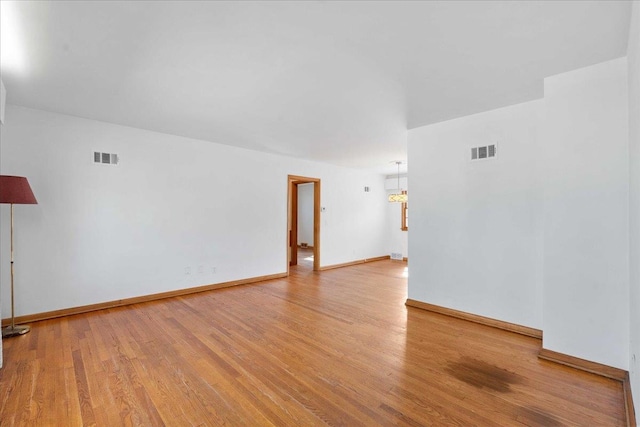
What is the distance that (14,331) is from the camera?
9.89 feet

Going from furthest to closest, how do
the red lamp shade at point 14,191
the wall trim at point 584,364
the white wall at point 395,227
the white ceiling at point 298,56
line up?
the white wall at point 395,227 → the red lamp shade at point 14,191 → the wall trim at point 584,364 → the white ceiling at point 298,56

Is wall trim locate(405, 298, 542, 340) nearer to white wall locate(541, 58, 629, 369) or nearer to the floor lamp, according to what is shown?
white wall locate(541, 58, 629, 369)

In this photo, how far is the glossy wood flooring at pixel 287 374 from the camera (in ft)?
5.98

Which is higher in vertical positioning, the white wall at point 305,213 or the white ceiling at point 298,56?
the white ceiling at point 298,56

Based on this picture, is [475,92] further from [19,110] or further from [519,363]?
[19,110]

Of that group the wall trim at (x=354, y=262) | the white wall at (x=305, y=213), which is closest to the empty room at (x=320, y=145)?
the wall trim at (x=354, y=262)

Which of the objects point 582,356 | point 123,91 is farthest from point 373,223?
point 123,91

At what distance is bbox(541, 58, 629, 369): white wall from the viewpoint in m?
2.27

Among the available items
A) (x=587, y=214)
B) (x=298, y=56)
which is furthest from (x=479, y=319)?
(x=298, y=56)

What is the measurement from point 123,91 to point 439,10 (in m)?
2.95

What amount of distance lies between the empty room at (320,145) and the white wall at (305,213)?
5215mm

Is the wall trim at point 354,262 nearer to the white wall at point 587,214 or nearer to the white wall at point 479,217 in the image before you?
the white wall at point 479,217

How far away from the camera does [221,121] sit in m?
3.87

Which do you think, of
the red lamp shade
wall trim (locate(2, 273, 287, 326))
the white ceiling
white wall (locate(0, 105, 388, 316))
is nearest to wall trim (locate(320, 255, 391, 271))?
white wall (locate(0, 105, 388, 316))
